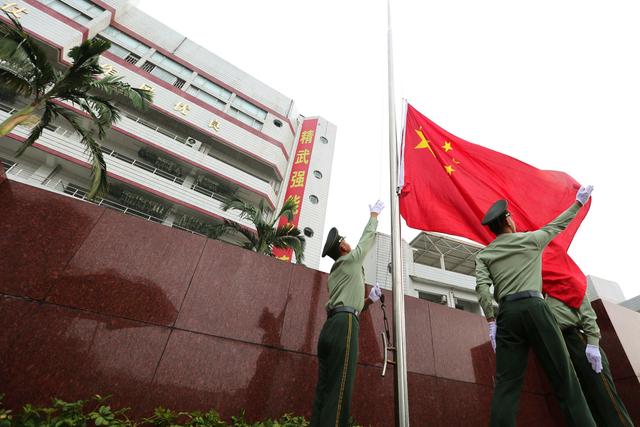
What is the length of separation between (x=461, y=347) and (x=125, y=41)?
23159 millimetres

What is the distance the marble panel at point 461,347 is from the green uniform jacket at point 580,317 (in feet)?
4.99

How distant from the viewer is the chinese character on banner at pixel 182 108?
17.8 meters

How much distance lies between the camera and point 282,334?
142 inches

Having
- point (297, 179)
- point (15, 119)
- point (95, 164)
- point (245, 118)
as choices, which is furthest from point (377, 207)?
point (245, 118)

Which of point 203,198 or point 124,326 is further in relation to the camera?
point 203,198

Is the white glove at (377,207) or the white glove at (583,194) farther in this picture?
the white glove at (377,207)

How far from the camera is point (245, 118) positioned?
67.9 ft

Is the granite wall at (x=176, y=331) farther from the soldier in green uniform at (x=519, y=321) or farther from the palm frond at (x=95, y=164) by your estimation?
the palm frond at (x=95, y=164)

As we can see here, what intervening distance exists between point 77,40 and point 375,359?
66.5 feet

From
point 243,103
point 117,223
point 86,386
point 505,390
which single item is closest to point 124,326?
point 86,386

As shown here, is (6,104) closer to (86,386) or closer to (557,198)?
(86,386)

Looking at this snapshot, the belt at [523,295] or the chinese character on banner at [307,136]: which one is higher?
the chinese character on banner at [307,136]

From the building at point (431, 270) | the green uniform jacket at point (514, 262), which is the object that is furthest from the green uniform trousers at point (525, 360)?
the building at point (431, 270)

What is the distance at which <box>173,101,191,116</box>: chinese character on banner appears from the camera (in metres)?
17.8
